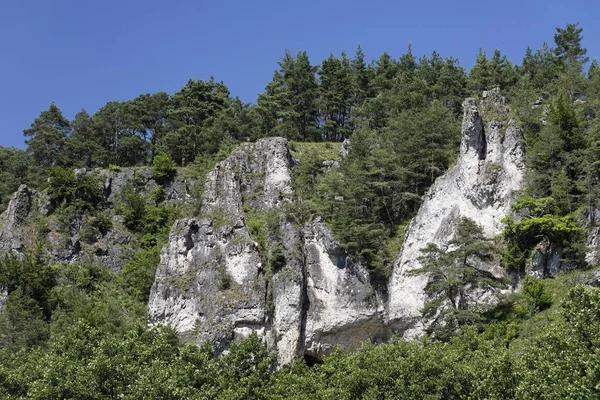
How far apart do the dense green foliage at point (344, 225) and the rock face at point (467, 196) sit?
3.79ft

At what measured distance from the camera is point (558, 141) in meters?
40.1

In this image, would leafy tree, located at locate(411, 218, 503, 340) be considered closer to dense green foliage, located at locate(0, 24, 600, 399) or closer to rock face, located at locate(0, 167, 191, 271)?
dense green foliage, located at locate(0, 24, 600, 399)

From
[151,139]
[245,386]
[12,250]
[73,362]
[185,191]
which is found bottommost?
[245,386]

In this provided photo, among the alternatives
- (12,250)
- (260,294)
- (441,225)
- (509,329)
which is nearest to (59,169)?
(12,250)

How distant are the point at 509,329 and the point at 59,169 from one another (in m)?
38.2

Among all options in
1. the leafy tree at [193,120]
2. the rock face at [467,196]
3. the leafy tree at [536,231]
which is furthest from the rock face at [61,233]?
the leafy tree at [536,231]

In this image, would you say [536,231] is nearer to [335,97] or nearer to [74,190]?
[335,97]

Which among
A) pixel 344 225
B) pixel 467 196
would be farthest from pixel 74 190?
pixel 467 196

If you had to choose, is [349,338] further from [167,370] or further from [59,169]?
[59,169]

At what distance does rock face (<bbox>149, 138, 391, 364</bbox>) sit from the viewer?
131ft

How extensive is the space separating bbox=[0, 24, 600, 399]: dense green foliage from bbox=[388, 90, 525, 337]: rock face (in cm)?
115

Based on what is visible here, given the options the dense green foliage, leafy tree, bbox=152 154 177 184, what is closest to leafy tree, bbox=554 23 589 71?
the dense green foliage

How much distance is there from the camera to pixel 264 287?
1623 inches

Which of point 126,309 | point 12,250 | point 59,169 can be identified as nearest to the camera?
point 126,309
